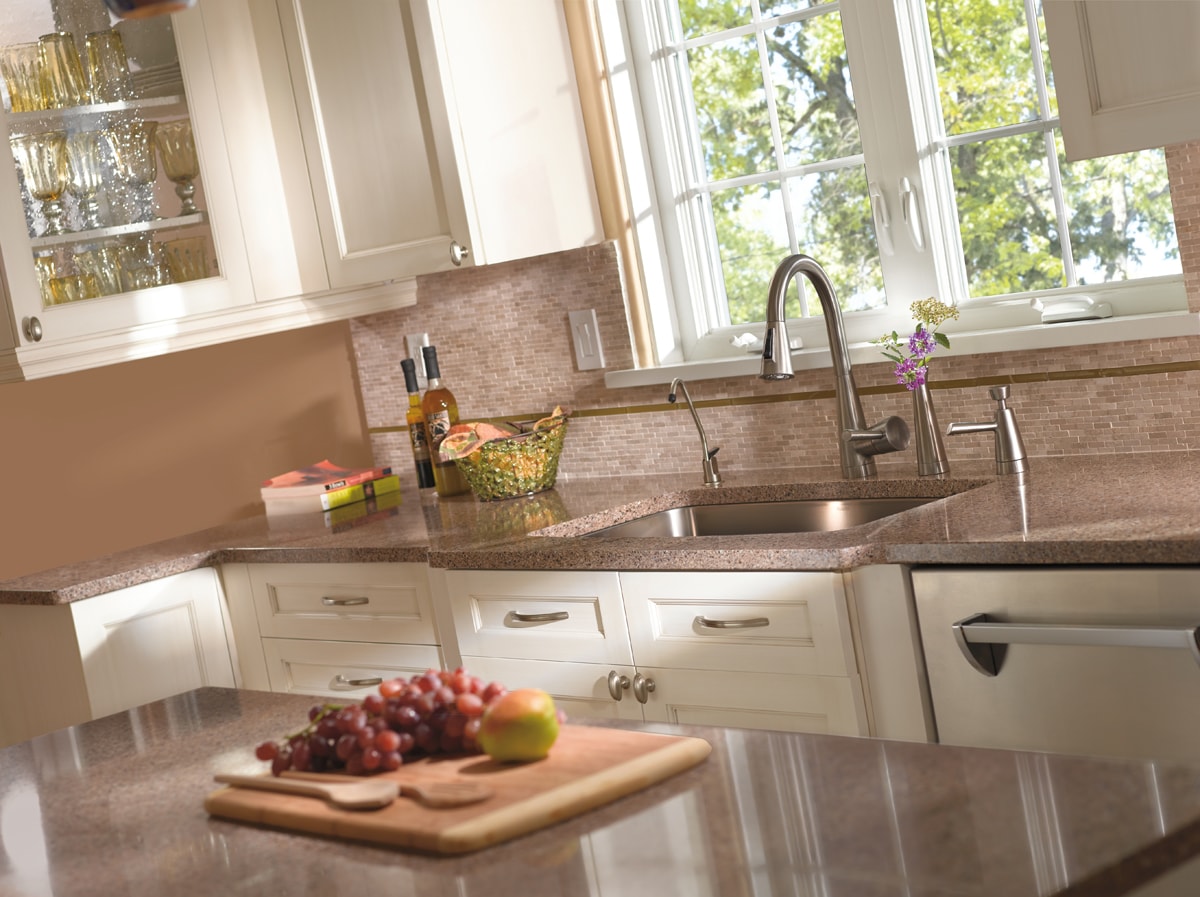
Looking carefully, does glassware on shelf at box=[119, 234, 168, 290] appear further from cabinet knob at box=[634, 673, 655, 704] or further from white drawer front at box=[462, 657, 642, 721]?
cabinet knob at box=[634, 673, 655, 704]

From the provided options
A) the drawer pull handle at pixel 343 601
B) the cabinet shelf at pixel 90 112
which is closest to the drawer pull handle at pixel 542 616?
the drawer pull handle at pixel 343 601

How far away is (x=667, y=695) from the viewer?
2.36 m

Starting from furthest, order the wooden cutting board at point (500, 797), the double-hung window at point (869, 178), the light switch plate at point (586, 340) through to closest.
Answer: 1. the light switch plate at point (586, 340)
2. the double-hung window at point (869, 178)
3. the wooden cutting board at point (500, 797)

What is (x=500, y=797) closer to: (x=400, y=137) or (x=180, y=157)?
(x=400, y=137)

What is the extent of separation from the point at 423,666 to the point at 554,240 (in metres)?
0.96

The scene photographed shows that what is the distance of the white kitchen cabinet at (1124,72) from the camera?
1.95 m

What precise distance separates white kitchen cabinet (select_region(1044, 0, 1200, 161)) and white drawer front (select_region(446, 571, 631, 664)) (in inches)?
40.2

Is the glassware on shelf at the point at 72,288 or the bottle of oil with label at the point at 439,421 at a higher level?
the glassware on shelf at the point at 72,288

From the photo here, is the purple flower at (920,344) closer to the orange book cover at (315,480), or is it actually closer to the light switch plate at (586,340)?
the light switch plate at (586,340)

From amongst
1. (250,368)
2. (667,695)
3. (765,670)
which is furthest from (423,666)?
(250,368)

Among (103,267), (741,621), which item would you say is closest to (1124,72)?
(741,621)

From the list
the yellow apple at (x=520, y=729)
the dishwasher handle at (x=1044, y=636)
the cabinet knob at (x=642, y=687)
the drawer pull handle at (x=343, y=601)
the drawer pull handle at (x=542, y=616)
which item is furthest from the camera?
the drawer pull handle at (x=343, y=601)

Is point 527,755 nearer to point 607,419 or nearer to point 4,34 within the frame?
point 607,419

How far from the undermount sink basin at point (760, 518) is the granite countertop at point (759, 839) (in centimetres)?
122
